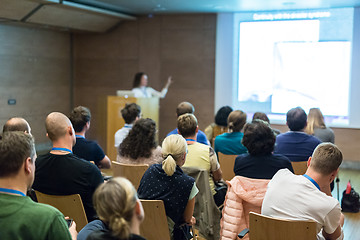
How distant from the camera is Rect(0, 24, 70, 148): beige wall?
21.7ft

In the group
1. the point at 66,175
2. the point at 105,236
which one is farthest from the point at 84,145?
the point at 105,236

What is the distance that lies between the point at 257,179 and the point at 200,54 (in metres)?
6.00

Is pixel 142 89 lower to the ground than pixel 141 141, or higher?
higher

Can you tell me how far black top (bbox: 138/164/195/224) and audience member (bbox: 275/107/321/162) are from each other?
5.97 ft

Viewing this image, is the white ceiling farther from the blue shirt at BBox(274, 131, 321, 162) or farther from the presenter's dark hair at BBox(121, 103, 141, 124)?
the blue shirt at BBox(274, 131, 321, 162)

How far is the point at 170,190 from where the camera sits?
277 cm

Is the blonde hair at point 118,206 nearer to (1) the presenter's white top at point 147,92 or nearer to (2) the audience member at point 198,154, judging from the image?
(2) the audience member at point 198,154

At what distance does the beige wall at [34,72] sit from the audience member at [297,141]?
2808mm

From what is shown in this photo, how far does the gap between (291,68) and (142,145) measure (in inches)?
197

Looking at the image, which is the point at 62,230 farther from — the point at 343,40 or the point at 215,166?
the point at 343,40

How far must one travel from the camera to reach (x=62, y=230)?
5.52 ft

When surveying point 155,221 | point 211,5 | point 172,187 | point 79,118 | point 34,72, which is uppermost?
point 211,5

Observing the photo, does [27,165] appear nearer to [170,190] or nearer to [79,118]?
[170,190]

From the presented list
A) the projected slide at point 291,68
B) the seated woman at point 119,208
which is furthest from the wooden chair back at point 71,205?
the projected slide at point 291,68
